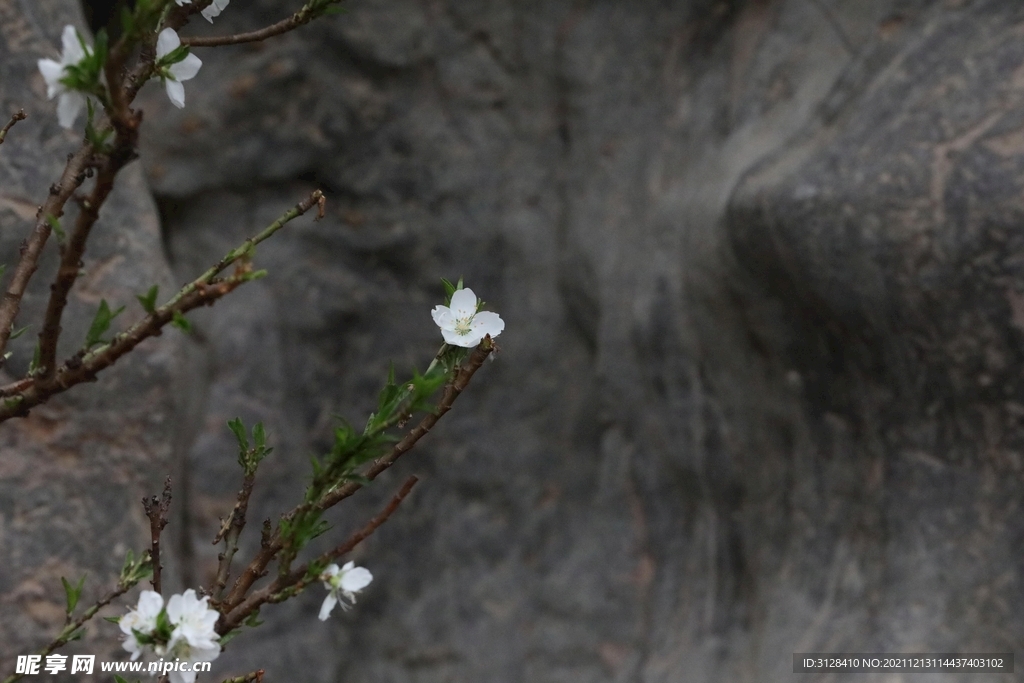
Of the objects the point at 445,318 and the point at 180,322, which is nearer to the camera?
the point at 180,322

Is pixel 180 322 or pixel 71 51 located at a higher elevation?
pixel 71 51

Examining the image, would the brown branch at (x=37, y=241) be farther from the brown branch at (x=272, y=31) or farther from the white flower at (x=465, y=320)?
the white flower at (x=465, y=320)

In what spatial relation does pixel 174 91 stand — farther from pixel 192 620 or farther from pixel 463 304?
pixel 192 620

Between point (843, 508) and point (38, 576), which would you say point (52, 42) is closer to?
point (38, 576)

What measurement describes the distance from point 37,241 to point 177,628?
1.22 ft

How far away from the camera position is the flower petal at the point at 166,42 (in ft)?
2.27

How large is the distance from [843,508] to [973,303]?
0.43 m

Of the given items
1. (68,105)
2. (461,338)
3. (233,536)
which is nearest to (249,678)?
(233,536)

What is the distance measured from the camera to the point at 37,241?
78cm

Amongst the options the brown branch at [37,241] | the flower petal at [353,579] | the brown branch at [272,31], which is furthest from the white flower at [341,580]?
the brown branch at [272,31]

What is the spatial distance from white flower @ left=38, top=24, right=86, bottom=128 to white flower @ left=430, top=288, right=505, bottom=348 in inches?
11.1

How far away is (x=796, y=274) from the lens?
4.66 feet

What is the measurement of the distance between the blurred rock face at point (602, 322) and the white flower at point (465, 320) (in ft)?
2.67

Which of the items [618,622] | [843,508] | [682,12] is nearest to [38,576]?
[618,622]
